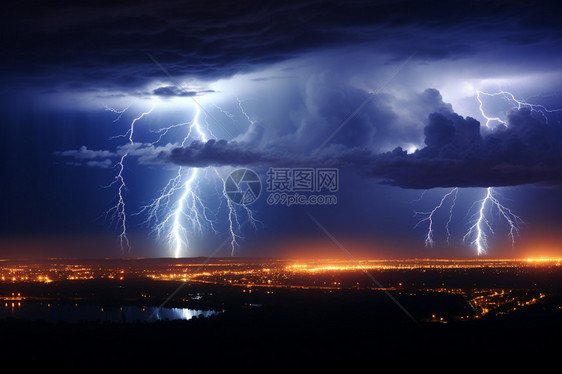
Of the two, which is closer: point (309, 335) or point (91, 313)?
point (309, 335)

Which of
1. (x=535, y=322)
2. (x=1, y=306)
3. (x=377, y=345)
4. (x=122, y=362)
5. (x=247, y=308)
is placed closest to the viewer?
(x=122, y=362)

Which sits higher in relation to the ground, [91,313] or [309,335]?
[91,313]

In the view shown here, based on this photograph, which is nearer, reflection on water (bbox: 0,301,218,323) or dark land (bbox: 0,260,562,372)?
dark land (bbox: 0,260,562,372)

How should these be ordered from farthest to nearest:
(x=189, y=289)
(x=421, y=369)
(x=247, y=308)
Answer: (x=189, y=289) → (x=247, y=308) → (x=421, y=369)

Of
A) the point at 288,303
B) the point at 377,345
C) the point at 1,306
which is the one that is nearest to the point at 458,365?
the point at 377,345

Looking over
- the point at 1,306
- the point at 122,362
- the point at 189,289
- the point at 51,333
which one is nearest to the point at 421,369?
the point at 122,362

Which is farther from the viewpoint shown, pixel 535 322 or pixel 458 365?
pixel 535 322

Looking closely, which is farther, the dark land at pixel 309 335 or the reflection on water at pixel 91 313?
the reflection on water at pixel 91 313

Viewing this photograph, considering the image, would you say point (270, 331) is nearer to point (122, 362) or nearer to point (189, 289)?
point (122, 362)
